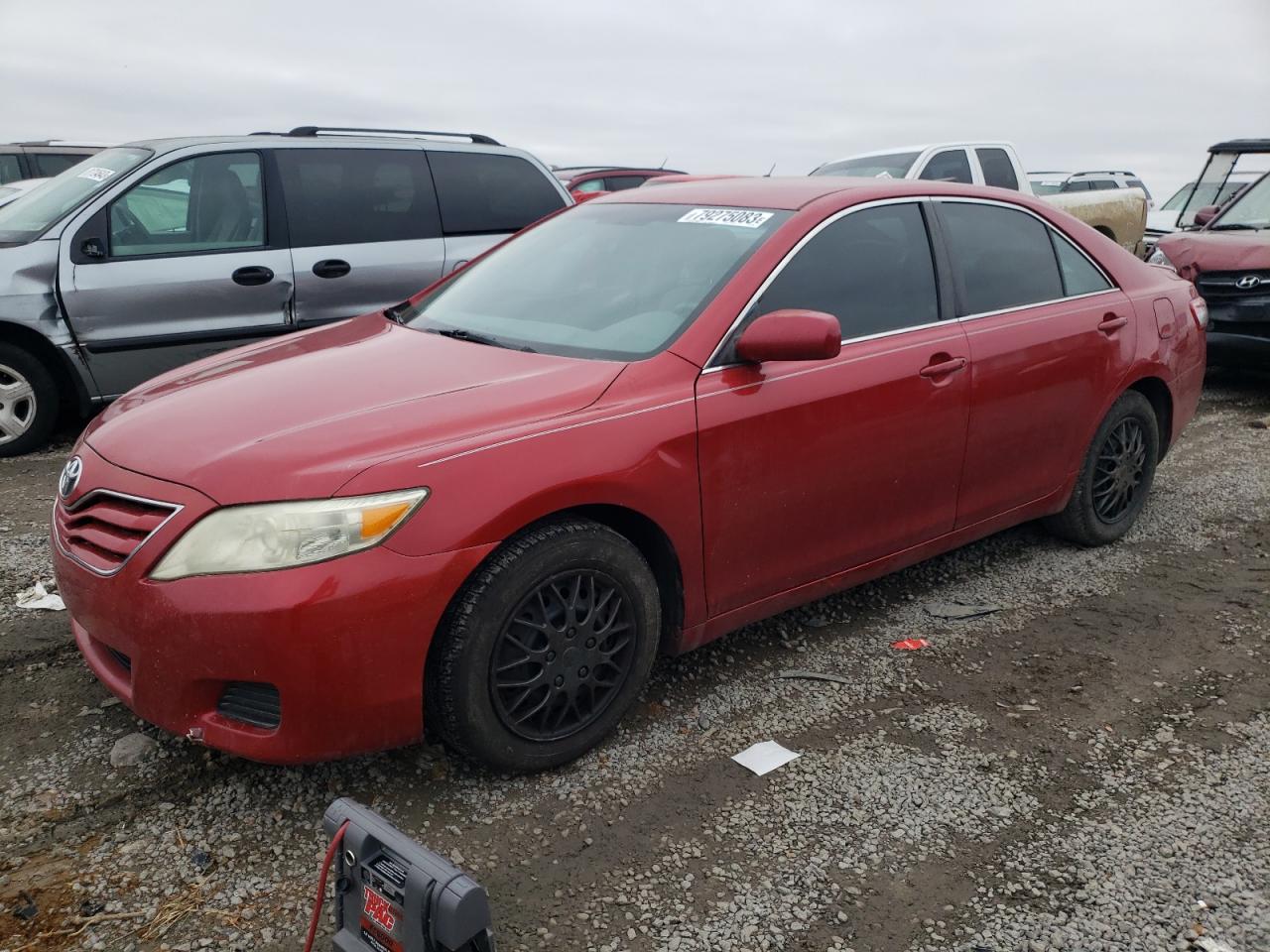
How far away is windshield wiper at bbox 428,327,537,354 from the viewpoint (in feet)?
10.6

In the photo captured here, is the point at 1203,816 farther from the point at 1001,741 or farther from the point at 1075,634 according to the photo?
the point at 1075,634

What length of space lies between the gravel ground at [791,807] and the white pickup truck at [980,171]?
711 cm

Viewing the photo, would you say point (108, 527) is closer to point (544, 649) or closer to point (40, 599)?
point (544, 649)

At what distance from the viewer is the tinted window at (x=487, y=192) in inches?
272

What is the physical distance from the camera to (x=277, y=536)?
2.45m

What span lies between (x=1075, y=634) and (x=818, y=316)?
1.75m

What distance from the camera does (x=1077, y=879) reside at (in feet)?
8.25

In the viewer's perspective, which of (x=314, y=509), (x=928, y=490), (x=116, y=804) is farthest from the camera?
(x=928, y=490)

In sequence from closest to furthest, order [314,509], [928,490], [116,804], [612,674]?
[314,509], [116,804], [612,674], [928,490]

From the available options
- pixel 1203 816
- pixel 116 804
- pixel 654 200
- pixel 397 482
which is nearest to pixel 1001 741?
pixel 1203 816

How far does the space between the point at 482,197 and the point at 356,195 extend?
0.89 m

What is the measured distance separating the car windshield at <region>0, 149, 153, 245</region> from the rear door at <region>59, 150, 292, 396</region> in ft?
0.69

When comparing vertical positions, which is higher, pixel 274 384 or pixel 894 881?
pixel 274 384

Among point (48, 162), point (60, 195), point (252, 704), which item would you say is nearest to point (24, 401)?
point (60, 195)
